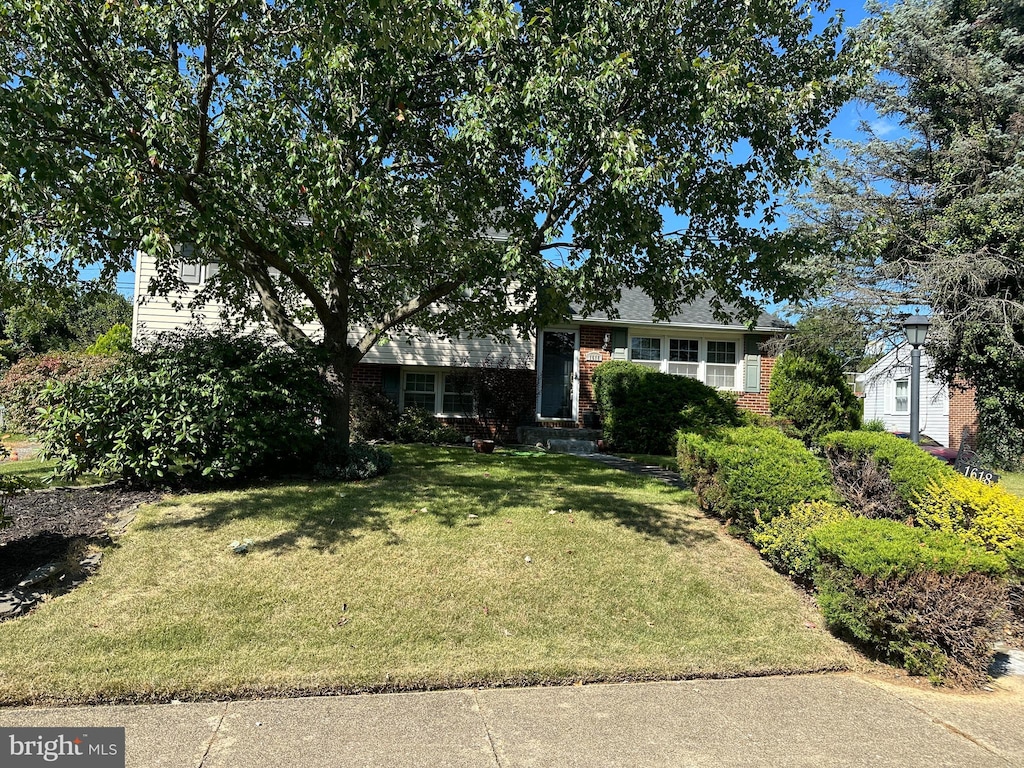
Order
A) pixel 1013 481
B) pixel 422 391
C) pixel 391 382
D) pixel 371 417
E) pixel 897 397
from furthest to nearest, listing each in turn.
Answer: pixel 897 397, pixel 422 391, pixel 391 382, pixel 371 417, pixel 1013 481

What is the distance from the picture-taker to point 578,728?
365cm

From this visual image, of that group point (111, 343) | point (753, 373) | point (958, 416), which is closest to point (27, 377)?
point (111, 343)

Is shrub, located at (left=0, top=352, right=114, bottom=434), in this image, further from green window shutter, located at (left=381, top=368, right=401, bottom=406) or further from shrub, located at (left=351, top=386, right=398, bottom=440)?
green window shutter, located at (left=381, top=368, right=401, bottom=406)

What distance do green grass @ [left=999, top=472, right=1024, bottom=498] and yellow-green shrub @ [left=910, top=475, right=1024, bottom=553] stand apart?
6495 millimetres

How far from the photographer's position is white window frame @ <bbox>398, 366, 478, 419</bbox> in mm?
16828

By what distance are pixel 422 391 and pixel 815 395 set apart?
968 centimetres

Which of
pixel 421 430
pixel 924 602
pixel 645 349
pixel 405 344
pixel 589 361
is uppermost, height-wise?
pixel 645 349

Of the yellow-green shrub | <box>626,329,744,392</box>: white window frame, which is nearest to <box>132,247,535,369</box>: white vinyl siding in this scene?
<box>626,329,744,392</box>: white window frame

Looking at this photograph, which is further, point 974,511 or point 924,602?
point 974,511

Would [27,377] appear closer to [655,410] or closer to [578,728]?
[655,410]

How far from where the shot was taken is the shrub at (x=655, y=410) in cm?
1459

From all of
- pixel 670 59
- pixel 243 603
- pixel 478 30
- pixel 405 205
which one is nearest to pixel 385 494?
pixel 243 603

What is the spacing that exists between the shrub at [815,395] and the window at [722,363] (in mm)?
2135

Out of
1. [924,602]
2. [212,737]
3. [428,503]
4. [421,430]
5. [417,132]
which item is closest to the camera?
[212,737]
